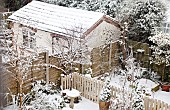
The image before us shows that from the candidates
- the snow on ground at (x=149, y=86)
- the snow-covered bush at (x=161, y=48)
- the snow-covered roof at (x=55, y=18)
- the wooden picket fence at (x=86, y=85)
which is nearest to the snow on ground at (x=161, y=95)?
the snow on ground at (x=149, y=86)

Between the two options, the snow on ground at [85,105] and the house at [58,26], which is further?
the house at [58,26]

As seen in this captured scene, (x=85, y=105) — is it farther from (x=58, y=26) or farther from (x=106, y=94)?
(x=58, y=26)

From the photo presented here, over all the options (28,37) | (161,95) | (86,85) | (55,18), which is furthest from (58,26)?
(161,95)

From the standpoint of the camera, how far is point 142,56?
4625mm

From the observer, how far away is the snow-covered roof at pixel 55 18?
4.51 m

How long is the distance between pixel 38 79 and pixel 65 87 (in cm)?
38

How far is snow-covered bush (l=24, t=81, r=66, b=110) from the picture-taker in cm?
306

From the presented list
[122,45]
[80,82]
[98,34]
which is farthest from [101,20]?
[80,82]

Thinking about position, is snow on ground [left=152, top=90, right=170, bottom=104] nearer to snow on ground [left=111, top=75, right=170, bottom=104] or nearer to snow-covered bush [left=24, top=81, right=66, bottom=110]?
snow on ground [left=111, top=75, right=170, bottom=104]

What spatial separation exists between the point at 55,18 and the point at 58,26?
0.31 metres

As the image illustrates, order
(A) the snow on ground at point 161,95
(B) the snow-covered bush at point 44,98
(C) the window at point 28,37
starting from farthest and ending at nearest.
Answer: (C) the window at point 28,37 → (A) the snow on ground at point 161,95 → (B) the snow-covered bush at point 44,98

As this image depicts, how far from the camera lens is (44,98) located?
313 cm

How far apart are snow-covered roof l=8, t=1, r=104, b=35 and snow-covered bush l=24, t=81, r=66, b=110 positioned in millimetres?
1071

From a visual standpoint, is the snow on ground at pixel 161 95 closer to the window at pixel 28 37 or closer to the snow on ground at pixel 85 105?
the snow on ground at pixel 85 105
